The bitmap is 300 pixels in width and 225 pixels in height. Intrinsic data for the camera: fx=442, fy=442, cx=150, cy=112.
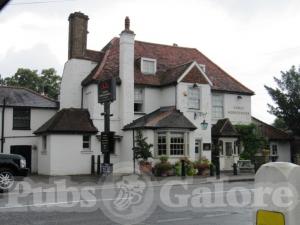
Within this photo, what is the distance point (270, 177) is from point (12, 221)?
24.5 ft

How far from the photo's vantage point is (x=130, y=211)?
11.1 m

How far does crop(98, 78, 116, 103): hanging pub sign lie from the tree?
18117 mm

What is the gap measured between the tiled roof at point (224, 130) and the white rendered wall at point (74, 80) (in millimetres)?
9835

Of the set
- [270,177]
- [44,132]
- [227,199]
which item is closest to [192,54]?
[44,132]

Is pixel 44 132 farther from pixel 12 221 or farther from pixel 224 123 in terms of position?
pixel 12 221

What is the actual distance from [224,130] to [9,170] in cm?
1796

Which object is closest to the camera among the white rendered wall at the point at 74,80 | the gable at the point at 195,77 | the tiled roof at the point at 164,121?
the tiled roof at the point at 164,121

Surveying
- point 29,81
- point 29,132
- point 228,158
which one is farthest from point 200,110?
point 29,81

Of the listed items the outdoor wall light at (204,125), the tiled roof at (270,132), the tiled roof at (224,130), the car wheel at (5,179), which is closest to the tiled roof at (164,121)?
the outdoor wall light at (204,125)

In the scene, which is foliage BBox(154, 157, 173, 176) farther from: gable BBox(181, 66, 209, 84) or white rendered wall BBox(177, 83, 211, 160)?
gable BBox(181, 66, 209, 84)

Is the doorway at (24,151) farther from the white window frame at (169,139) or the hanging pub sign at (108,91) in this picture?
the hanging pub sign at (108,91)

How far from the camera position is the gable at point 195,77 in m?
29.8

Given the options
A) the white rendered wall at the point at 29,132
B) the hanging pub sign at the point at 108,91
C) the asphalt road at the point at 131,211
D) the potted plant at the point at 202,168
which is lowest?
the asphalt road at the point at 131,211

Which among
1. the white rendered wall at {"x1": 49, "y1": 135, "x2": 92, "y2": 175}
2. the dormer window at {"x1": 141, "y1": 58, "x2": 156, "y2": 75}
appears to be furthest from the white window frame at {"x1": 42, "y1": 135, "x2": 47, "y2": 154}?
the dormer window at {"x1": 141, "y1": 58, "x2": 156, "y2": 75}
